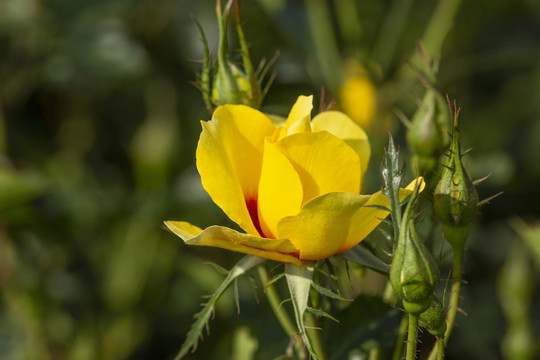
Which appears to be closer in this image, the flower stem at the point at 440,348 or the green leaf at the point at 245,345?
the flower stem at the point at 440,348

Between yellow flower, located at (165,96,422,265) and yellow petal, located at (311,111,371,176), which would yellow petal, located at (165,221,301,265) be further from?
yellow petal, located at (311,111,371,176)

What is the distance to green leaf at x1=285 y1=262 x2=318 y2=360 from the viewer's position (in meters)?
0.65

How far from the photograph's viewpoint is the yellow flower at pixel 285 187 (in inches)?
24.8

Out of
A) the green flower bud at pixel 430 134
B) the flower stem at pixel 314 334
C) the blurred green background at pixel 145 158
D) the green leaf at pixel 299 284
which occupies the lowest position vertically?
the blurred green background at pixel 145 158

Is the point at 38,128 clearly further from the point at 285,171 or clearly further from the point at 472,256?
the point at 285,171

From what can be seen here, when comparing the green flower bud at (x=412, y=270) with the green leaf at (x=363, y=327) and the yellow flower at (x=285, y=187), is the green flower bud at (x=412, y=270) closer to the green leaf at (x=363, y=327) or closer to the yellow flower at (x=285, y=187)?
the yellow flower at (x=285, y=187)

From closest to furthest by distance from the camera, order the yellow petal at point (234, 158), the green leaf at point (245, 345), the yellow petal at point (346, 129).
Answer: the yellow petal at point (234, 158)
the yellow petal at point (346, 129)
the green leaf at point (245, 345)

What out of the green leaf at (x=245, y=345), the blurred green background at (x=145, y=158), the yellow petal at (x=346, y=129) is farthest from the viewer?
the blurred green background at (x=145, y=158)

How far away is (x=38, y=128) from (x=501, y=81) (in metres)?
1.56

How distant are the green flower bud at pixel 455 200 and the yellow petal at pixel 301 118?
0.45 ft

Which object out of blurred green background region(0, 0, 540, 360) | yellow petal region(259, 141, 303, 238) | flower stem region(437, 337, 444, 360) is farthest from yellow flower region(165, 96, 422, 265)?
blurred green background region(0, 0, 540, 360)

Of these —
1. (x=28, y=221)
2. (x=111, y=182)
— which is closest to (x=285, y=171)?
(x=28, y=221)

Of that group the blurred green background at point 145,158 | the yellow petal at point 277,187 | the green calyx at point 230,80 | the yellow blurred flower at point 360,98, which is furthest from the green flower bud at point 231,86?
the yellow blurred flower at point 360,98

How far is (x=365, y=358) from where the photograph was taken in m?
0.83
